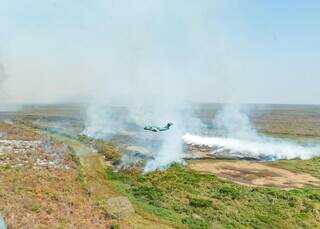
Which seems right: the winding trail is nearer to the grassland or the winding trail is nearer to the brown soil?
the grassland

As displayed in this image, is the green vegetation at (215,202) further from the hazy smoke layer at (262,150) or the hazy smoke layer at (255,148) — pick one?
the hazy smoke layer at (255,148)

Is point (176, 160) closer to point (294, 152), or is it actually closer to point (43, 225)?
point (294, 152)

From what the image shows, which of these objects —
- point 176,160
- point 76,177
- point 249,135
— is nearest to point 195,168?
point 176,160

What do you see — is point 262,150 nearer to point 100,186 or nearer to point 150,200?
point 100,186

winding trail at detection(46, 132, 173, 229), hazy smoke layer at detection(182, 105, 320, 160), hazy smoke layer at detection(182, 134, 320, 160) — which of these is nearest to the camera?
winding trail at detection(46, 132, 173, 229)

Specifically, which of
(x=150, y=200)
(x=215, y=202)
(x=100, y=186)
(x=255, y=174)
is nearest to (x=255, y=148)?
(x=255, y=174)

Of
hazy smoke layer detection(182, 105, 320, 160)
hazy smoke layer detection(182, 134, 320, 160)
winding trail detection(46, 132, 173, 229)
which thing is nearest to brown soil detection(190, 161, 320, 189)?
hazy smoke layer detection(182, 134, 320, 160)

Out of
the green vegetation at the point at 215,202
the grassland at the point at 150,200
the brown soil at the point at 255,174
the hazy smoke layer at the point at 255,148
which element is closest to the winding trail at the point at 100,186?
the grassland at the point at 150,200
